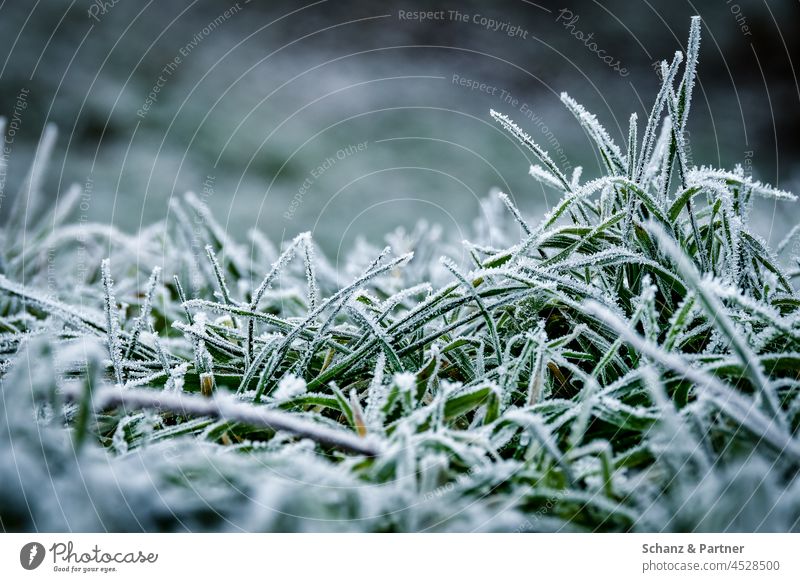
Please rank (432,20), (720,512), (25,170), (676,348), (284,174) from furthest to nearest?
(284,174), (25,170), (432,20), (676,348), (720,512)

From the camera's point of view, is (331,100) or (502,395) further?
(331,100)

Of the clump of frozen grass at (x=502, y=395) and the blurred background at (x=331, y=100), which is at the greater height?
the blurred background at (x=331, y=100)

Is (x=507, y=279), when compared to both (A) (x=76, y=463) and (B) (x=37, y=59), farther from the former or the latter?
(B) (x=37, y=59)

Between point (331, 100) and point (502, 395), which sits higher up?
point (331, 100)

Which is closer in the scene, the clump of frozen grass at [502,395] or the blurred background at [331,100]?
the clump of frozen grass at [502,395]

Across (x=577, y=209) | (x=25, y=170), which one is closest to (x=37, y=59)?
(x=25, y=170)
